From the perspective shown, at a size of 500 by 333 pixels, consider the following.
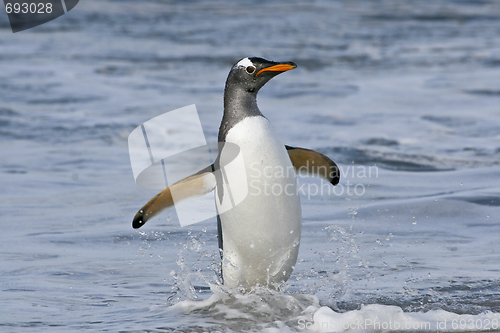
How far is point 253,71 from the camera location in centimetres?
401

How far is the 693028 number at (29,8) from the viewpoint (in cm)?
2487

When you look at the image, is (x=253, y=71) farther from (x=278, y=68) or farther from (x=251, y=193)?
(x=251, y=193)

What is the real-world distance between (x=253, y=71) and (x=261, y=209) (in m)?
0.82

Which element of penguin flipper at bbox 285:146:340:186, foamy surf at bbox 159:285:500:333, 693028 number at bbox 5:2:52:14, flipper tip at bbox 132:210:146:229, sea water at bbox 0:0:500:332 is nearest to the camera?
foamy surf at bbox 159:285:500:333

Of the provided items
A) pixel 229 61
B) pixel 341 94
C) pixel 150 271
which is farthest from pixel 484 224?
pixel 229 61

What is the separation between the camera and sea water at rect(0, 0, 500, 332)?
3.92m

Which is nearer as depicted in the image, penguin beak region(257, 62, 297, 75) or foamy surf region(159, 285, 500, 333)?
foamy surf region(159, 285, 500, 333)

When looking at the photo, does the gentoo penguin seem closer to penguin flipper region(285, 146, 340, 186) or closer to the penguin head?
the penguin head

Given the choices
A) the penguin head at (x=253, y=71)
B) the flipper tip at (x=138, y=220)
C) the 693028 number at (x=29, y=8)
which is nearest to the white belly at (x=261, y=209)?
the penguin head at (x=253, y=71)

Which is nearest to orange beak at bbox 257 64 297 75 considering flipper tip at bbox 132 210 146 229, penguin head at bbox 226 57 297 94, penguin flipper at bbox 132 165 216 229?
penguin head at bbox 226 57 297 94

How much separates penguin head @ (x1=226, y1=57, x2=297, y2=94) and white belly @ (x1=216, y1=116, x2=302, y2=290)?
0.23 m

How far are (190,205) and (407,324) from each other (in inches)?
87.0

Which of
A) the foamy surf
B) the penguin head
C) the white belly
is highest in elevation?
the penguin head

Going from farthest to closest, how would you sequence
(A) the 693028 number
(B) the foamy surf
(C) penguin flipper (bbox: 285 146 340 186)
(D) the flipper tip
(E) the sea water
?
(A) the 693028 number → (C) penguin flipper (bbox: 285 146 340 186) → (E) the sea water → (D) the flipper tip → (B) the foamy surf
